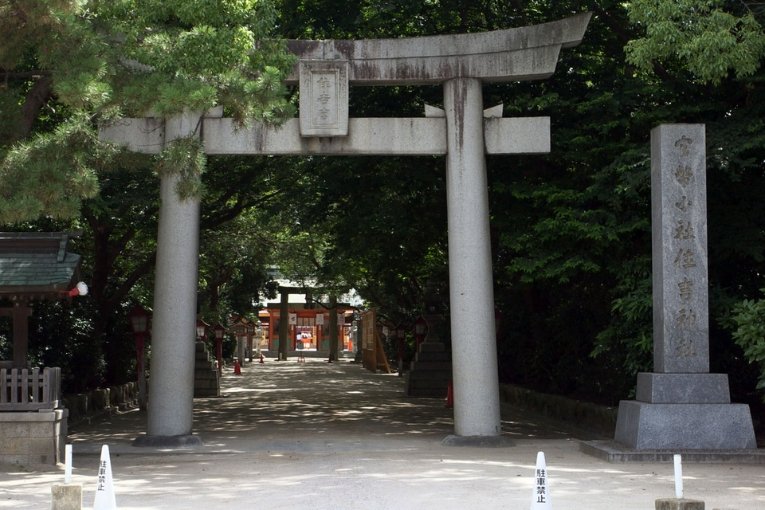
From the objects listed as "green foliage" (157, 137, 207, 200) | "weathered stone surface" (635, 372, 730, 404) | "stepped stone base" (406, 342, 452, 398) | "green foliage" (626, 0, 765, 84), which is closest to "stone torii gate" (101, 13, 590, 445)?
"green foliage" (626, 0, 765, 84)

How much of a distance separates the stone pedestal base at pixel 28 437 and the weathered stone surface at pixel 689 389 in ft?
27.8

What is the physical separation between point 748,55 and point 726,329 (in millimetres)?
4785

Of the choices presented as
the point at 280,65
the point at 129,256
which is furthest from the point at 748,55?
the point at 129,256

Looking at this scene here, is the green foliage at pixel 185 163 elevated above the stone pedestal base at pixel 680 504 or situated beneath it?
elevated above

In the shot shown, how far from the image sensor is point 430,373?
29.9 meters

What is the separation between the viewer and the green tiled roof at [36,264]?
46.4 ft

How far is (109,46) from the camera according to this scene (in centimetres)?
1216

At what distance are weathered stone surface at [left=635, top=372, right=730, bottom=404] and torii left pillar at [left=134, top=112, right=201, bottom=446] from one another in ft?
23.2

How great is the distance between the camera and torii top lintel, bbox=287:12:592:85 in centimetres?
1639

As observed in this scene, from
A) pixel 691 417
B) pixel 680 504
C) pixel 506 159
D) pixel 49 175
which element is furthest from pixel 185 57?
pixel 506 159

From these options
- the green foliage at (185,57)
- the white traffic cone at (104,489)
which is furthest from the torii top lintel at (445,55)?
the white traffic cone at (104,489)

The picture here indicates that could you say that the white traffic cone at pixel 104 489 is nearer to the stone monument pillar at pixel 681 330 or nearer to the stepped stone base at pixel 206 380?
the stone monument pillar at pixel 681 330

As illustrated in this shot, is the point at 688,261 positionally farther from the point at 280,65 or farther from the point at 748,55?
the point at 280,65

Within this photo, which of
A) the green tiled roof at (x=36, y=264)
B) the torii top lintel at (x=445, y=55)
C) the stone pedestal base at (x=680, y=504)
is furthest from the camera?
the torii top lintel at (x=445, y=55)
